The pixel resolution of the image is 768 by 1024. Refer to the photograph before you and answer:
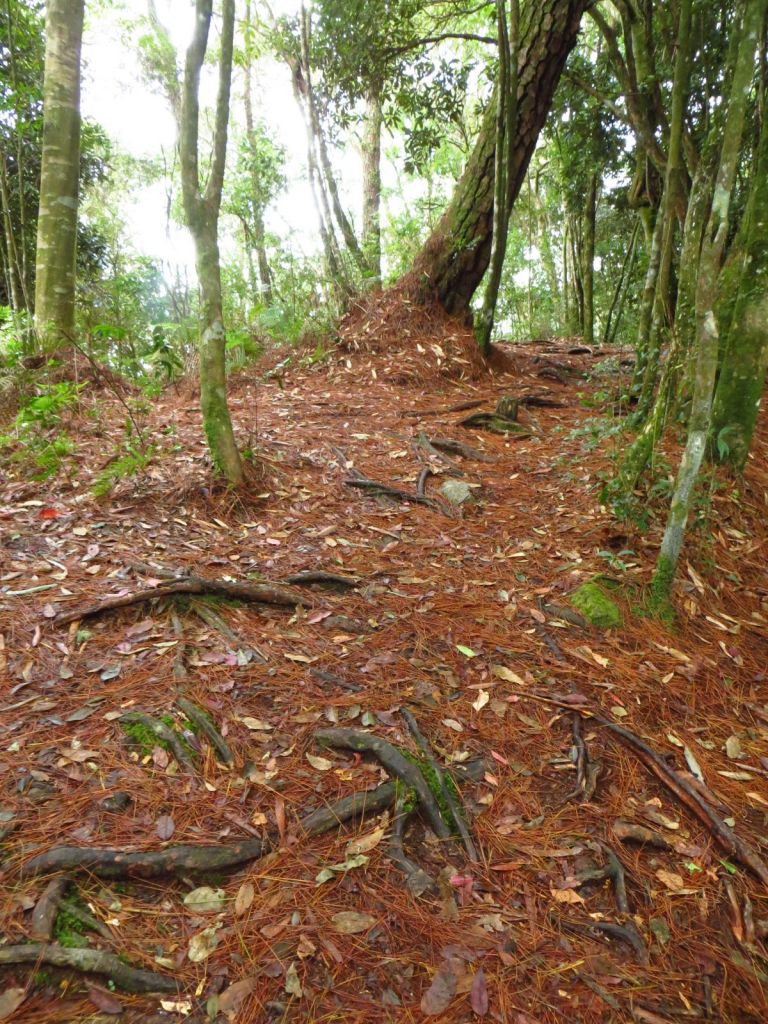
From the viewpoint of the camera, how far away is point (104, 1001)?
1456mm

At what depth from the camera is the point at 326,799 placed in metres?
2.06

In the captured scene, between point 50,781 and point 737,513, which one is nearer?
point 50,781

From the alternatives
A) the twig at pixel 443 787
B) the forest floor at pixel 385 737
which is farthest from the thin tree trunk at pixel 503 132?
the twig at pixel 443 787

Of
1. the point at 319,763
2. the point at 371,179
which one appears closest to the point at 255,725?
the point at 319,763

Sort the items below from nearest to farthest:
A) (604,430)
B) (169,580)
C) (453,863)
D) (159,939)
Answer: (159,939)
(453,863)
(169,580)
(604,430)

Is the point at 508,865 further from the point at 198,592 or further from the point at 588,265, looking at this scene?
the point at 588,265

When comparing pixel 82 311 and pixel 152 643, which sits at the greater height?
pixel 82 311

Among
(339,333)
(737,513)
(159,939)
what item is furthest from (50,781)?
(339,333)

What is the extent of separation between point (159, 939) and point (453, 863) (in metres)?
0.90

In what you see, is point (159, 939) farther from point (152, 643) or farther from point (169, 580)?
point (169, 580)

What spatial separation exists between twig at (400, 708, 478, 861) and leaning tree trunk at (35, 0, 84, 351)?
5856mm

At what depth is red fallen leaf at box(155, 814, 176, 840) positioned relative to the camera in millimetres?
1866

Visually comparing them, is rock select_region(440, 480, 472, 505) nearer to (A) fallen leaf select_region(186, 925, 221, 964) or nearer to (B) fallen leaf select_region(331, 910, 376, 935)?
(B) fallen leaf select_region(331, 910, 376, 935)

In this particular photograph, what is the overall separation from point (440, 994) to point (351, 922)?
299 millimetres
